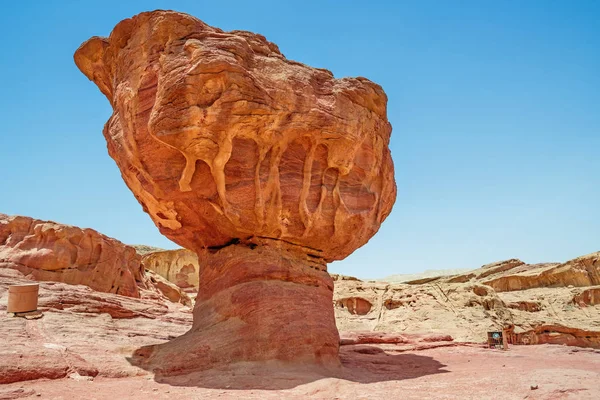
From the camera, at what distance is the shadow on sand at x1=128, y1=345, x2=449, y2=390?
880cm

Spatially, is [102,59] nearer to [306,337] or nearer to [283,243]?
[283,243]

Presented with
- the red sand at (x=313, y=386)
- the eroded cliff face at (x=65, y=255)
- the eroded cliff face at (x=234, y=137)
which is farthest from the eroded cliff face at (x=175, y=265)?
the red sand at (x=313, y=386)

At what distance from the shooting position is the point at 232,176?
11.5m

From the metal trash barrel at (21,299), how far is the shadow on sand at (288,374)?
360cm

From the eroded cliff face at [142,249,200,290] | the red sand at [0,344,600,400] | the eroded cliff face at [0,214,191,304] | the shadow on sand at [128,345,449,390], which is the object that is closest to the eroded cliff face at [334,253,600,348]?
the shadow on sand at [128,345,449,390]

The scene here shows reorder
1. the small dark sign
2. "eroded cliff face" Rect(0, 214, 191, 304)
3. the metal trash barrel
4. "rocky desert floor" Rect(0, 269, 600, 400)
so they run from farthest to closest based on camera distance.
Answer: "eroded cliff face" Rect(0, 214, 191, 304)
the small dark sign
the metal trash barrel
"rocky desert floor" Rect(0, 269, 600, 400)

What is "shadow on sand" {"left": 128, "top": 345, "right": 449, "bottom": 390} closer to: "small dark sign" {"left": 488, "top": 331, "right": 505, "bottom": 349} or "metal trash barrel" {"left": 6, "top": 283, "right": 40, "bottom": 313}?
"metal trash barrel" {"left": 6, "top": 283, "right": 40, "bottom": 313}

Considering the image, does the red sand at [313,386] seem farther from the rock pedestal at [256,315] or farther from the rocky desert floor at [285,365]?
the rock pedestal at [256,315]

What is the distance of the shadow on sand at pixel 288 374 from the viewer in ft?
28.9

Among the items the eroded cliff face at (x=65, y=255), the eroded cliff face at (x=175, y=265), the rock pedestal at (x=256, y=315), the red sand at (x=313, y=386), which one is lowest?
the red sand at (x=313, y=386)

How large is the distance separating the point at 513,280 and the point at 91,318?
120ft

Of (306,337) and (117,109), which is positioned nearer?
(306,337)

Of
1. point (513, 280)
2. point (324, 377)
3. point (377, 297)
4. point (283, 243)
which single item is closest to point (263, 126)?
point (283, 243)

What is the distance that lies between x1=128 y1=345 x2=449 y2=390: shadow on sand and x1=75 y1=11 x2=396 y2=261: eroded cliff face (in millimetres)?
3233
